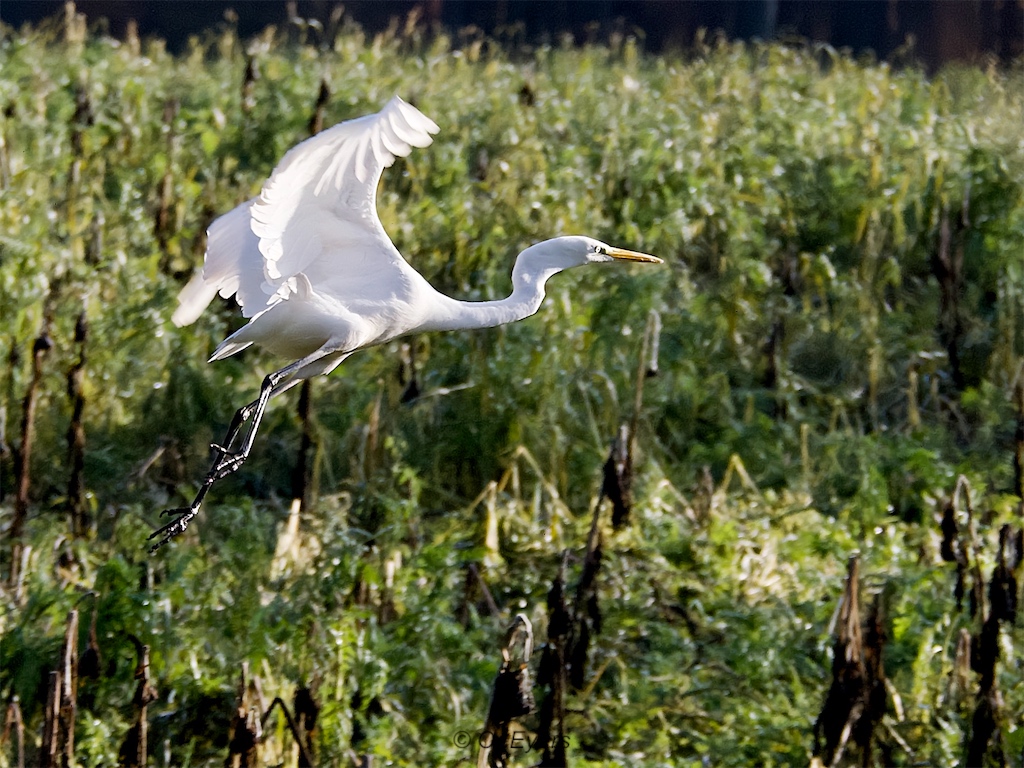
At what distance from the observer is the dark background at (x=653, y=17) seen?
11805 millimetres

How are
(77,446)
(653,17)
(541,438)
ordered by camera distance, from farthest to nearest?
(653,17)
(541,438)
(77,446)

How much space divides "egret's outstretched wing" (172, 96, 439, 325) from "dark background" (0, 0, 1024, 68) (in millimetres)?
7380

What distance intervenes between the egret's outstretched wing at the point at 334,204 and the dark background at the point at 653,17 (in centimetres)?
754

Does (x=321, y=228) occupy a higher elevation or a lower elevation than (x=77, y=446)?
higher

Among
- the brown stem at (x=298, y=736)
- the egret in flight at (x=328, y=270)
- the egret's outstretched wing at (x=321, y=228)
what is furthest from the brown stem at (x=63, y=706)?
the egret's outstretched wing at (x=321, y=228)

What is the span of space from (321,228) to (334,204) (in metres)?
0.13

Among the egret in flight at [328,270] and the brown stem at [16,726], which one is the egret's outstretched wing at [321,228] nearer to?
the egret in flight at [328,270]

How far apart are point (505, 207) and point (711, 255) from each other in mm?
1197

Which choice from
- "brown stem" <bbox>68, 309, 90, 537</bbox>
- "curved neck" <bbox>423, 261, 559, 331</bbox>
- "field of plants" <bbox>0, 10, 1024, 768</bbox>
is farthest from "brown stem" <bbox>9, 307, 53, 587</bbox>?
"curved neck" <bbox>423, 261, 559, 331</bbox>

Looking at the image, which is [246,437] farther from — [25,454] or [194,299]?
[25,454]

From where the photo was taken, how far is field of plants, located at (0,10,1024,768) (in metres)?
4.83

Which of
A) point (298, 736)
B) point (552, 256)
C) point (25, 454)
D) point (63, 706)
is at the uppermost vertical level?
point (552, 256)

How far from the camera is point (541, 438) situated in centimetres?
629

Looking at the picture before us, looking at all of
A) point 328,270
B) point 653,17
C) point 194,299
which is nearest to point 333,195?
point 328,270
